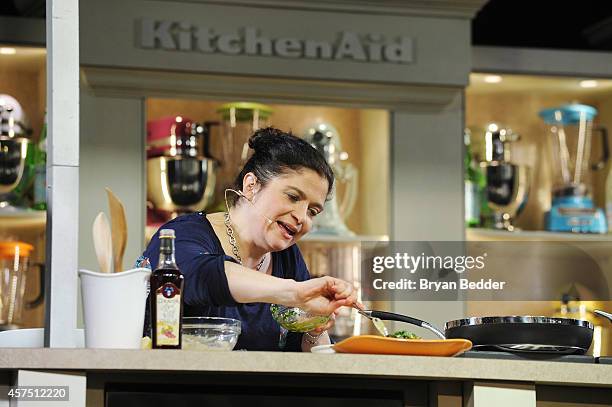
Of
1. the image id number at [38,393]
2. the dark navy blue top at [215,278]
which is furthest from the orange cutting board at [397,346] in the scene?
the image id number at [38,393]

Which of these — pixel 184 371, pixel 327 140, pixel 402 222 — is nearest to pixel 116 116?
pixel 327 140

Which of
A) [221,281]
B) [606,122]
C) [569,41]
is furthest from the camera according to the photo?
[569,41]

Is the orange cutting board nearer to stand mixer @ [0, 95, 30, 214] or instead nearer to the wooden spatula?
the wooden spatula

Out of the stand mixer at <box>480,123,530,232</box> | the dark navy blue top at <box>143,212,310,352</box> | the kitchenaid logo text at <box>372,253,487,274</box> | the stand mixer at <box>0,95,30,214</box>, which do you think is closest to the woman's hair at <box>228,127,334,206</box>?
the dark navy blue top at <box>143,212,310,352</box>

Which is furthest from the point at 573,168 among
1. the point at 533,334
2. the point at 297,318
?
the point at 533,334

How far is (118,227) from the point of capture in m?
2.05

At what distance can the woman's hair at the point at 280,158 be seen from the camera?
2.49m

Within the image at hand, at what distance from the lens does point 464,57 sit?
3.56 meters

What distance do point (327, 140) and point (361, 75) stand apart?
0.85 ft

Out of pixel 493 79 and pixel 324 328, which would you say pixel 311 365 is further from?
pixel 493 79

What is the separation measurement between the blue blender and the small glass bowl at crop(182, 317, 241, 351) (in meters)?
2.08

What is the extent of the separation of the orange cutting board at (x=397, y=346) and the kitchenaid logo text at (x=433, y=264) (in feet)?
1.13

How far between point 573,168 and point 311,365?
2.44 metres

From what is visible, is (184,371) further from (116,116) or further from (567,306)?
(567,306)
